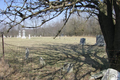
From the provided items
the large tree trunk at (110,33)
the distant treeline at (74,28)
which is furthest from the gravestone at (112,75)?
the distant treeline at (74,28)

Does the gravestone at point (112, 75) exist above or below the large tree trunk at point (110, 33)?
below

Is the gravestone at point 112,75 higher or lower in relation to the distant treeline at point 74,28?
lower

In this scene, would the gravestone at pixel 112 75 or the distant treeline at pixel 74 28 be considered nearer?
the gravestone at pixel 112 75

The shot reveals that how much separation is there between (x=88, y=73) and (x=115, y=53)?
1495 millimetres

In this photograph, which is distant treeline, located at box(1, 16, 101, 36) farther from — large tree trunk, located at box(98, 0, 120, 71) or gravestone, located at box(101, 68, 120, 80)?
gravestone, located at box(101, 68, 120, 80)

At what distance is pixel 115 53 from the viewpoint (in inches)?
164

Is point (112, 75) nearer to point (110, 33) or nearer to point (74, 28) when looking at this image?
point (110, 33)

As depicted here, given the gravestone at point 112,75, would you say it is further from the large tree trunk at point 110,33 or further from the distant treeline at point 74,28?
the distant treeline at point 74,28

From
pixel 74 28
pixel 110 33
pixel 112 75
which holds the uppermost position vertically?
pixel 74 28

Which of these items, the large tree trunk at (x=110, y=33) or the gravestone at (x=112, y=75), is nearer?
the gravestone at (x=112, y=75)

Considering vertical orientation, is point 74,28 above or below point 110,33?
above

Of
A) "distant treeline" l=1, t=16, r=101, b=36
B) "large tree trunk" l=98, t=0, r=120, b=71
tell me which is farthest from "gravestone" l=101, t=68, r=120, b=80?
"distant treeline" l=1, t=16, r=101, b=36

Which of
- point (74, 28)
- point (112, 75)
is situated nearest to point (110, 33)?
point (112, 75)

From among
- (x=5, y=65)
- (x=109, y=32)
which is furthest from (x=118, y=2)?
(x=5, y=65)
